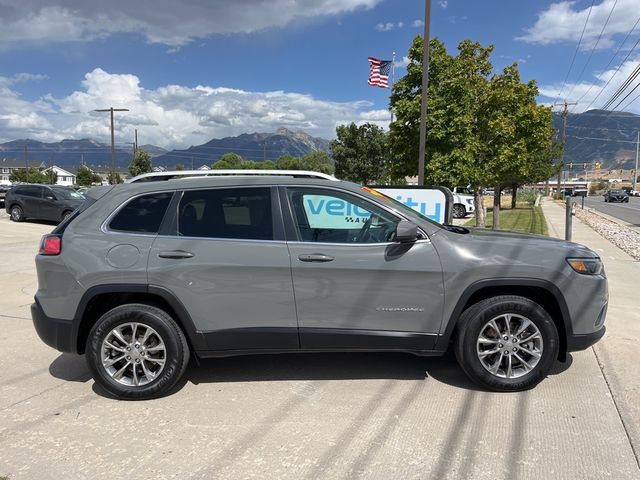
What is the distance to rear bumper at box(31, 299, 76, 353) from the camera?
383cm

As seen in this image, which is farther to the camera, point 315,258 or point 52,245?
point 52,245

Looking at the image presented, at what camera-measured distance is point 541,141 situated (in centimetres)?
1596

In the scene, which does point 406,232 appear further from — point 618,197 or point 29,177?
point 29,177

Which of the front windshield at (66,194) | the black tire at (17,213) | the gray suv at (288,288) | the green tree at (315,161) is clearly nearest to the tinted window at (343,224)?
the gray suv at (288,288)

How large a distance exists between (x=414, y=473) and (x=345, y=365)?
5.58ft

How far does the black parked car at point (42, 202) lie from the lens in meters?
18.7

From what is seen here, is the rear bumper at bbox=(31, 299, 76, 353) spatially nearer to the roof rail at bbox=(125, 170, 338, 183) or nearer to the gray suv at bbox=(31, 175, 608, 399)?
the gray suv at bbox=(31, 175, 608, 399)

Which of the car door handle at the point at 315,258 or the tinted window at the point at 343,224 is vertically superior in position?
the tinted window at the point at 343,224

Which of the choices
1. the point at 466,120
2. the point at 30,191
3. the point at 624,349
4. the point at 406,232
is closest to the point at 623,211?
the point at 466,120

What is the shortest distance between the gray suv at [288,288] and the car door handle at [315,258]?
10 millimetres

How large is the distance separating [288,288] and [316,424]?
972 mm

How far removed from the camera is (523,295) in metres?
3.95

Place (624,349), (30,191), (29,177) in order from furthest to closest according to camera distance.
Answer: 1. (29,177)
2. (30,191)
3. (624,349)

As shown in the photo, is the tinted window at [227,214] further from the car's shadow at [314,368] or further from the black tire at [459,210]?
the black tire at [459,210]
